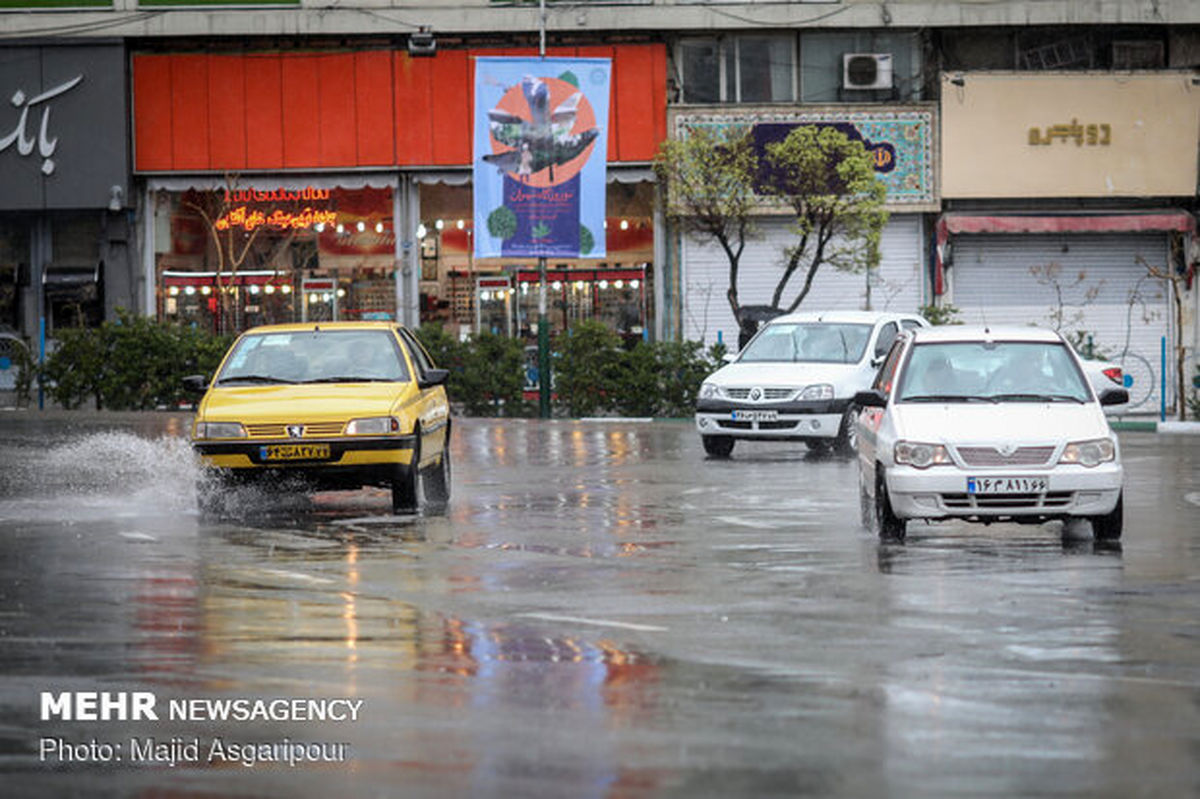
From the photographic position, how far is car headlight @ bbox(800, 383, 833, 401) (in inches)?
992

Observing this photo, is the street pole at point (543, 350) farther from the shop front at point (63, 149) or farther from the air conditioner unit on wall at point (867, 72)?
the shop front at point (63, 149)

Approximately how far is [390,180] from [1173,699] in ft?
117

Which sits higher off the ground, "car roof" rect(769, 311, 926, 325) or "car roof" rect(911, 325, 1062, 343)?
"car roof" rect(769, 311, 926, 325)

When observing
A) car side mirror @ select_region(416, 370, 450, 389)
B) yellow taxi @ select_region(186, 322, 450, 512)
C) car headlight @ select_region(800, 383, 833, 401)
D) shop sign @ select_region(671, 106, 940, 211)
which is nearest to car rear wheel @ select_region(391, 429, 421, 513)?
yellow taxi @ select_region(186, 322, 450, 512)

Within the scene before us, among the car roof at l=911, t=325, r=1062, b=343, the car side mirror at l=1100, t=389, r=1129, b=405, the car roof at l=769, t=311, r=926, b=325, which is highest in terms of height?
the car roof at l=769, t=311, r=926, b=325

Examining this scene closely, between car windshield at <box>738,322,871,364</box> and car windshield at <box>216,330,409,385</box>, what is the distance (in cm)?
849

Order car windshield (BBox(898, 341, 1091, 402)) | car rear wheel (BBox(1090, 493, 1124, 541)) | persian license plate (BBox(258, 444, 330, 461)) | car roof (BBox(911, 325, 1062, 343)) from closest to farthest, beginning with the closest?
car rear wheel (BBox(1090, 493, 1124, 541)) → car windshield (BBox(898, 341, 1091, 402)) → car roof (BBox(911, 325, 1062, 343)) → persian license plate (BBox(258, 444, 330, 461))

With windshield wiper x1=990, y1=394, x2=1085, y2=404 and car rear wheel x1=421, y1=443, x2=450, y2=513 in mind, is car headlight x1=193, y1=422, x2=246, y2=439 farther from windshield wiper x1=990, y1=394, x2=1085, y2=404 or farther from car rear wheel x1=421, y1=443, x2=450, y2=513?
windshield wiper x1=990, y1=394, x2=1085, y2=404

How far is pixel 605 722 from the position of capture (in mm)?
8172

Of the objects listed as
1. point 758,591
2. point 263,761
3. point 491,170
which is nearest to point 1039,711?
point 263,761

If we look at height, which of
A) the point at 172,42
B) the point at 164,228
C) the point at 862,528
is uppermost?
the point at 172,42

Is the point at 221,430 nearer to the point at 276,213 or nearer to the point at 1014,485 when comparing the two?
the point at 1014,485

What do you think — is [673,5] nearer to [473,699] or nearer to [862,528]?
[862,528]

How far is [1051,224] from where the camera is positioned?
1683 inches
